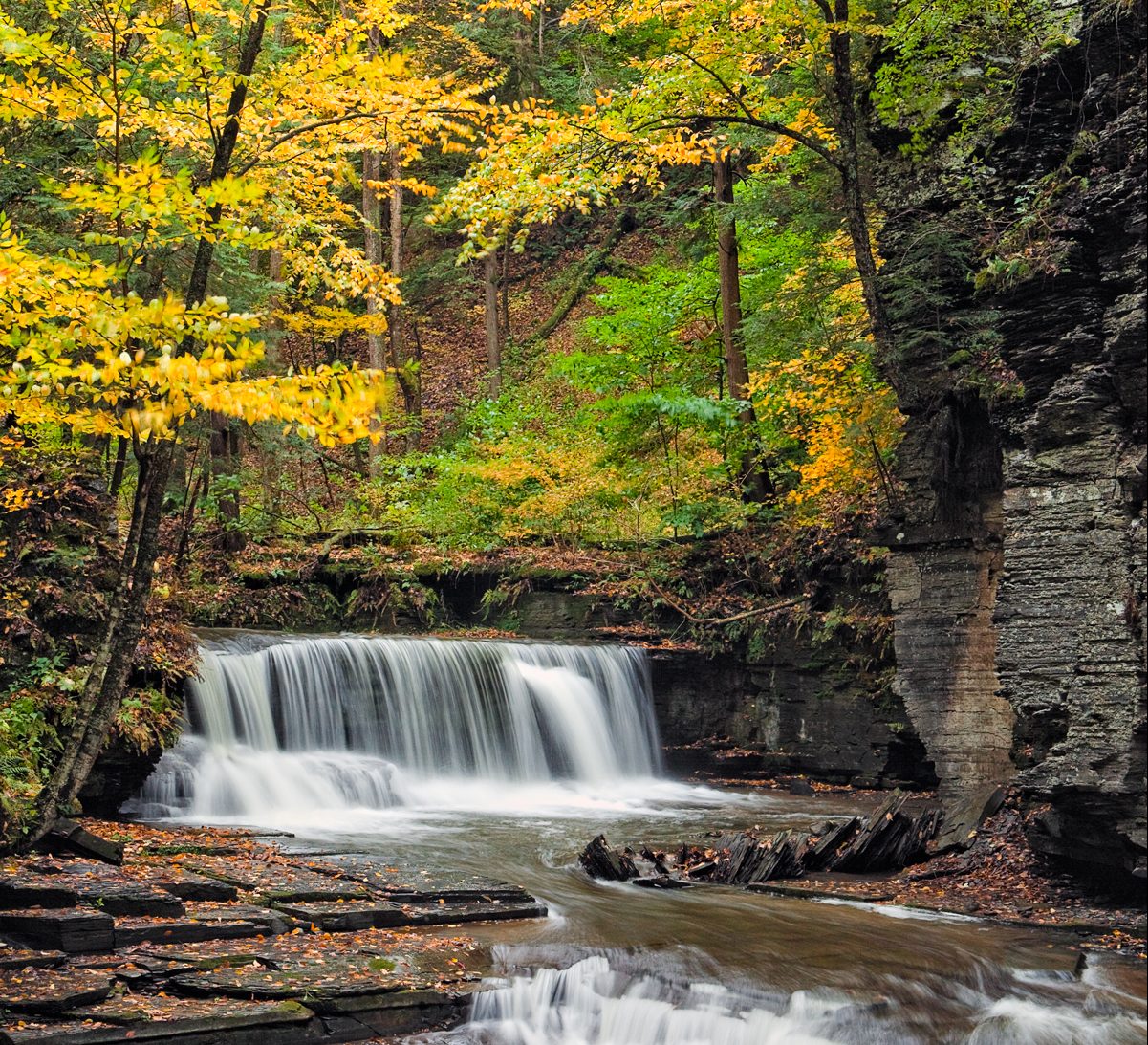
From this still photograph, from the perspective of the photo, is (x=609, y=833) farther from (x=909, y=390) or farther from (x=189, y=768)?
(x=909, y=390)

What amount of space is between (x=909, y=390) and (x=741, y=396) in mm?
6184

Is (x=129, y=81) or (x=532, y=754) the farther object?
(x=532, y=754)

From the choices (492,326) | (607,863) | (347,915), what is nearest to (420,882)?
(347,915)

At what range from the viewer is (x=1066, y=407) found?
8.30 m

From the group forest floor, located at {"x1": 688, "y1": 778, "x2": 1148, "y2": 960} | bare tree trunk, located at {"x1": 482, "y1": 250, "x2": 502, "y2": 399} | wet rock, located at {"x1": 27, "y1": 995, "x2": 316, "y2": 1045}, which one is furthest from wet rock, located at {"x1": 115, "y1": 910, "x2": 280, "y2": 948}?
bare tree trunk, located at {"x1": 482, "y1": 250, "x2": 502, "y2": 399}

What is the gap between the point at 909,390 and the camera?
1203 cm

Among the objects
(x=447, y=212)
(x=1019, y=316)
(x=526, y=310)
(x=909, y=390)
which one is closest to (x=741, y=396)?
(x=909, y=390)

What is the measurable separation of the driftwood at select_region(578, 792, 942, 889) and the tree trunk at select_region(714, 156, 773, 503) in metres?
8.52

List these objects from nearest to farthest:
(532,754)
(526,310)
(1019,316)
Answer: (1019,316), (532,754), (526,310)

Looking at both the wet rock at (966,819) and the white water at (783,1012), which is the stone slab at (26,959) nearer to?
the white water at (783,1012)

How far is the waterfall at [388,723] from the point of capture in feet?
40.7

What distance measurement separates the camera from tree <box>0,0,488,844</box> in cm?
512

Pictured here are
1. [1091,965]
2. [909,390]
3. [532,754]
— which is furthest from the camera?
[532,754]

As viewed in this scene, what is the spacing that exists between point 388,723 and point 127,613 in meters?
6.54
